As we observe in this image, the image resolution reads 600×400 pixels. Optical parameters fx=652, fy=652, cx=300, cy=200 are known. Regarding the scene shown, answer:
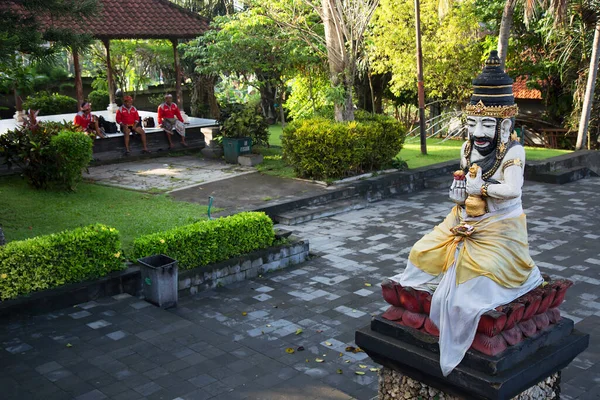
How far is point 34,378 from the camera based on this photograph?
609cm

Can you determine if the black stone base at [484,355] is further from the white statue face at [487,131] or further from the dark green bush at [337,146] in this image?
the dark green bush at [337,146]

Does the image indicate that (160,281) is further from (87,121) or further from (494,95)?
(87,121)

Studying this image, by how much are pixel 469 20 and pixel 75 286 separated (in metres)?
16.2

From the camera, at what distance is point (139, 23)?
18.3m

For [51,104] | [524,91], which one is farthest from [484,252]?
[51,104]

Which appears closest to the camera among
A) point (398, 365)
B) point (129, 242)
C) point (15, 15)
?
point (398, 365)

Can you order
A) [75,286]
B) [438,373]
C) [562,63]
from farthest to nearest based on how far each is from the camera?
[562,63]
[75,286]
[438,373]

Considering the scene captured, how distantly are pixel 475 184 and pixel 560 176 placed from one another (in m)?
10.9

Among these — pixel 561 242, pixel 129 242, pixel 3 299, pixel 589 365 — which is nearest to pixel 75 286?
pixel 3 299

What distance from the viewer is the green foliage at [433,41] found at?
20219mm

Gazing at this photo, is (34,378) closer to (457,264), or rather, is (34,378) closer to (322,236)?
(457,264)

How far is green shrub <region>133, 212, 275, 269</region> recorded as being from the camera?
8.43 metres

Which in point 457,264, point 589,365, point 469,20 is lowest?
point 589,365

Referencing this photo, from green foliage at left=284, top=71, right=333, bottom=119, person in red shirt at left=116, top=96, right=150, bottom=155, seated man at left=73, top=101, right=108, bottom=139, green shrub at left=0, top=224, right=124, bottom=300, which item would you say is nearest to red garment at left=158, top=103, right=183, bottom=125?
person in red shirt at left=116, top=96, right=150, bottom=155
